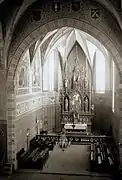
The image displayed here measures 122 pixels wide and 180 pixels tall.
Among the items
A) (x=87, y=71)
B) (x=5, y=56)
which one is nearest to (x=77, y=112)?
(x=87, y=71)

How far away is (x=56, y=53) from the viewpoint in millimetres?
23172

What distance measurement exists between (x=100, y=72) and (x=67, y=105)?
4611mm

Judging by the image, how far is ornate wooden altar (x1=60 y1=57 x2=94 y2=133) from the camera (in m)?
22.0

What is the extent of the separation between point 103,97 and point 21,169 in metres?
11.7

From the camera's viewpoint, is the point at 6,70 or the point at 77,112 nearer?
the point at 6,70

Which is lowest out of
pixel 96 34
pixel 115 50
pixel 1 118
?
pixel 1 118

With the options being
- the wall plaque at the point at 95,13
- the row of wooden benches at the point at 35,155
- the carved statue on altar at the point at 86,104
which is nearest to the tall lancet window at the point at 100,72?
the carved statue on altar at the point at 86,104

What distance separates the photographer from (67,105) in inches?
875

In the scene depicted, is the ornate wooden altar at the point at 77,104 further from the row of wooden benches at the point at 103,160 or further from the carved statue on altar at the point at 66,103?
the row of wooden benches at the point at 103,160

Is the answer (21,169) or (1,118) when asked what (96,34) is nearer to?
(1,118)

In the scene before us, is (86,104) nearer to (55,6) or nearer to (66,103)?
(66,103)

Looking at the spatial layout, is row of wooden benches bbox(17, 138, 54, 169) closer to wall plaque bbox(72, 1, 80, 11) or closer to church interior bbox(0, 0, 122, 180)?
church interior bbox(0, 0, 122, 180)

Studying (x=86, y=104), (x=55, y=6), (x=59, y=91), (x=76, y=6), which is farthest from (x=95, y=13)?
(x=59, y=91)

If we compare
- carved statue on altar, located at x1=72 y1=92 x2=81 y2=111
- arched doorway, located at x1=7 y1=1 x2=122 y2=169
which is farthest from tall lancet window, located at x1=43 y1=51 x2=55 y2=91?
arched doorway, located at x1=7 y1=1 x2=122 y2=169
